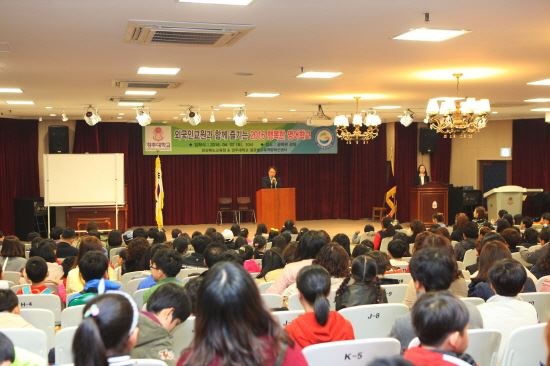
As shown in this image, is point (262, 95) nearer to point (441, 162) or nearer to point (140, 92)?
point (140, 92)

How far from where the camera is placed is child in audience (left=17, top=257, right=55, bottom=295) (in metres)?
5.05

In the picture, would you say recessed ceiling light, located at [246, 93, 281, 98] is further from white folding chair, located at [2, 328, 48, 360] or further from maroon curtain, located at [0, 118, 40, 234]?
white folding chair, located at [2, 328, 48, 360]

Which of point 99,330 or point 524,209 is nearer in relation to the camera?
point 99,330

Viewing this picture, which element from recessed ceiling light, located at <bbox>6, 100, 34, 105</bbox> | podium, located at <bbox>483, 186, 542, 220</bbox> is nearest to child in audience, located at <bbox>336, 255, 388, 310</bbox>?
recessed ceiling light, located at <bbox>6, 100, 34, 105</bbox>

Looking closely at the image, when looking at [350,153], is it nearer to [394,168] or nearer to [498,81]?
[394,168]

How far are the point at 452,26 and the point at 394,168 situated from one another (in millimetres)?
14008

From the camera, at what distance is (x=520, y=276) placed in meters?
3.69

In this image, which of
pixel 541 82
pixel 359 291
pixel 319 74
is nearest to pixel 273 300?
pixel 359 291

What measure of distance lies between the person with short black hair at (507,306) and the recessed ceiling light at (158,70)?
517cm

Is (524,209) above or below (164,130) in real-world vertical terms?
below

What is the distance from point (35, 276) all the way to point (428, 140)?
15525 millimetres

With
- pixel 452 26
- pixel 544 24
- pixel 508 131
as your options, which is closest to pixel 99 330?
pixel 452 26

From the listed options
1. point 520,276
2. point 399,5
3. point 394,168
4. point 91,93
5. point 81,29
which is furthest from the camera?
point 394,168

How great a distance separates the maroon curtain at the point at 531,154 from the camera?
56.5 ft
